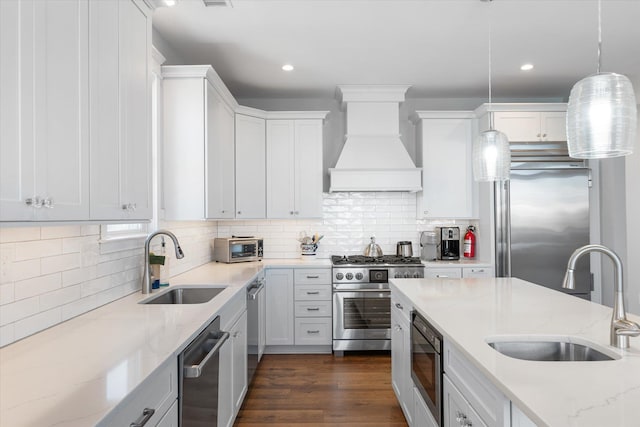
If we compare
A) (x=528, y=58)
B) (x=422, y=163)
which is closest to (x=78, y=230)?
(x=422, y=163)

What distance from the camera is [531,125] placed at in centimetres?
413

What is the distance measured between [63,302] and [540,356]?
2059mm

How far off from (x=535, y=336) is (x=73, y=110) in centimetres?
192

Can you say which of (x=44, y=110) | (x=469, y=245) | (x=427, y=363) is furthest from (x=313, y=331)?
(x=44, y=110)

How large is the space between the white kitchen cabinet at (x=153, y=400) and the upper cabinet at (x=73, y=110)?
0.60 metres

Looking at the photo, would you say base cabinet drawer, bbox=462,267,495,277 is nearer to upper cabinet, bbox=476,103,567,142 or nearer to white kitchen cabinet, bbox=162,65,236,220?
upper cabinet, bbox=476,103,567,142

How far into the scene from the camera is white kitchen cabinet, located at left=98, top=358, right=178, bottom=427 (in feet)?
3.47

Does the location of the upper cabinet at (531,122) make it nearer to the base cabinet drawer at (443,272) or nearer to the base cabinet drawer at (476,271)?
the base cabinet drawer at (476,271)

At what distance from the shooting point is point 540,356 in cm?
155

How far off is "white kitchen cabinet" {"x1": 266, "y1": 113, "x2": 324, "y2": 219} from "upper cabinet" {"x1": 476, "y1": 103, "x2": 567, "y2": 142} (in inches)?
73.2

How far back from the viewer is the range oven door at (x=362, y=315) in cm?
404

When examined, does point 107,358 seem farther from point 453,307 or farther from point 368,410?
point 368,410

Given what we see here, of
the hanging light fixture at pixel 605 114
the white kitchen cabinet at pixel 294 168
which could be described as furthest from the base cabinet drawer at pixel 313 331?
the hanging light fixture at pixel 605 114

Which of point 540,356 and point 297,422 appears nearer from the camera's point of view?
point 540,356
